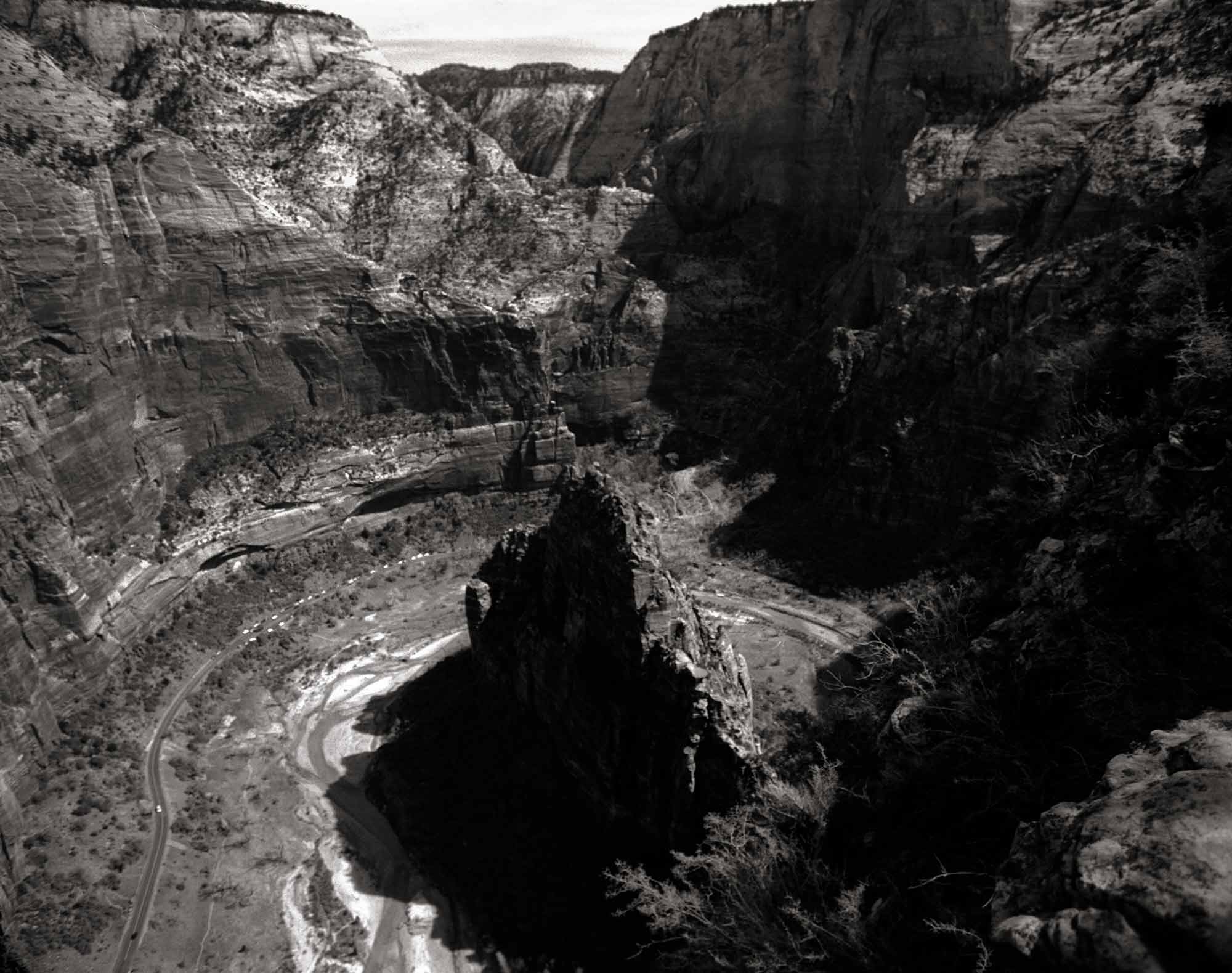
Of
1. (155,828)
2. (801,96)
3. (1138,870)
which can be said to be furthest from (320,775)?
(801,96)

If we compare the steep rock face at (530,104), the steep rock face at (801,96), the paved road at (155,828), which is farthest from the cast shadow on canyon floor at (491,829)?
the steep rock face at (530,104)

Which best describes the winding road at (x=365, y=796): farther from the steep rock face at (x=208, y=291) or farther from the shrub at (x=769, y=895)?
the shrub at (x=769, y=895)

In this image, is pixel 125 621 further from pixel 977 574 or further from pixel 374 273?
pixel 977 574

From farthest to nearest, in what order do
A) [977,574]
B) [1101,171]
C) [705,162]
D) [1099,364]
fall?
1. [705,162]
2. [1101,171]
3. [1099,364]
4. [977,574]

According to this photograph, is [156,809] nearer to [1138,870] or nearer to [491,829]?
[491,829]

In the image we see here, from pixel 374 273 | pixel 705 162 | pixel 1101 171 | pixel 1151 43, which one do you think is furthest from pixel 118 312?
pixel 1151 43

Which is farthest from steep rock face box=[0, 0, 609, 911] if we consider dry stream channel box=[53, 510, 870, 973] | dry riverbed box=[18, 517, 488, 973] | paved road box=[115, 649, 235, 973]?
dry stream channel box=[53, 510, 870, 973]
